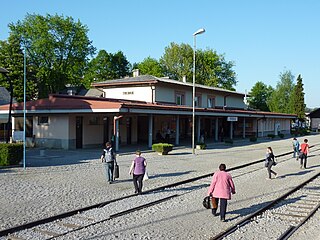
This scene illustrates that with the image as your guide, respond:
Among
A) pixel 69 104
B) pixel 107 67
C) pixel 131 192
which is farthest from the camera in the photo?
pixel 107 67

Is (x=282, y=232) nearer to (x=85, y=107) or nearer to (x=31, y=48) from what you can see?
(x=85, y=107)

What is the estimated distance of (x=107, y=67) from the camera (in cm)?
8069

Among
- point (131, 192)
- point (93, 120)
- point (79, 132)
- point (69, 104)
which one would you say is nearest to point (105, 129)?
point (93, 120)

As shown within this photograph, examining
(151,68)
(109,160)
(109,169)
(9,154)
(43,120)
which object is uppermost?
(151,68)

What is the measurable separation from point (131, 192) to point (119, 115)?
1651cm

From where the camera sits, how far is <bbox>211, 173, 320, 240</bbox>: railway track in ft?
27.6

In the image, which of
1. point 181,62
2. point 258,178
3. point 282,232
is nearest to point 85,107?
point 258,178

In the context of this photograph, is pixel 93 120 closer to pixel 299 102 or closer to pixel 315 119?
pixel 299 102

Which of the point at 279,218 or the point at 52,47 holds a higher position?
the point at 52,47

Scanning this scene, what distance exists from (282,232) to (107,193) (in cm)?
585

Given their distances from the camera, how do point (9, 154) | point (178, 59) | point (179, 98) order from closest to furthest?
point (9, 154), point (179, 98), point (178, 59)

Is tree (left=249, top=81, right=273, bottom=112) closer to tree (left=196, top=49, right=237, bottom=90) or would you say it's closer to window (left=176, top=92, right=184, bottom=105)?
tree (left=196, top=49, right=237, bottom=90)

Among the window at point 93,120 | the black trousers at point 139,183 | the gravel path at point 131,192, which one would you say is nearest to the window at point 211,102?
the window at point 93,120

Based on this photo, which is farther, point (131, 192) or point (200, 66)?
point (200, 66)
